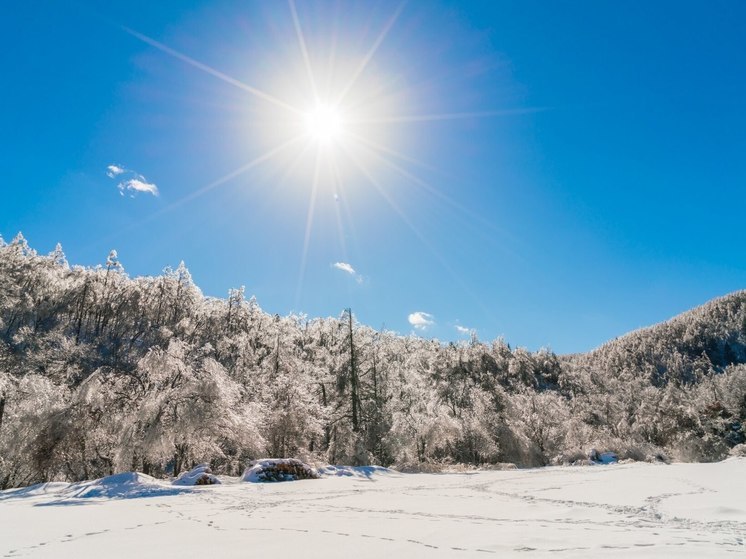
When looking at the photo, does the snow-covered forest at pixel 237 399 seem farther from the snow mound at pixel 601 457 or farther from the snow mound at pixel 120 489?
the snow mound at pixel 120 489

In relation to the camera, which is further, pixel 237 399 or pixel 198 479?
pixel 237 399

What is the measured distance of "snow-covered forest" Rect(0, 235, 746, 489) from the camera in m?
17.1

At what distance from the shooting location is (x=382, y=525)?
18.2 feet

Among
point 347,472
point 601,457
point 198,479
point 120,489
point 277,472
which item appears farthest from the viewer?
point 601,457

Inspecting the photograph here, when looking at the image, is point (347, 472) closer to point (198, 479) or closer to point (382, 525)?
point (198, 479)

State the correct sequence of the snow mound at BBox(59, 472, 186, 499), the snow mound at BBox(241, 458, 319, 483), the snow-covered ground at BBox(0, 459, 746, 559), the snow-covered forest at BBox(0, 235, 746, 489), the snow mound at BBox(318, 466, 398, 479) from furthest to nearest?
the snow-covered forest at BBox(0, 235, 746, 489) < the snow mound at BBox(318, 466, 398, 479) < the snow mound at BBox(241, 458, 319, 483) < the snow mound at BBox(59, 472, 186, 499) < the snow-covered ground at BBox(0, 459, 746, 559)

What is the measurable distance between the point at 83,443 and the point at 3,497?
28.4 ft

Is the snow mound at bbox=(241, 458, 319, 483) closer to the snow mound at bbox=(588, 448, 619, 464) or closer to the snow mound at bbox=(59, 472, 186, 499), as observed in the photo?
the snow mound at bbox=(59, 472, 186, 499)

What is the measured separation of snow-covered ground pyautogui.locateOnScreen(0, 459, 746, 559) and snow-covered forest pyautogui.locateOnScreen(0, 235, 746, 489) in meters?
8.06

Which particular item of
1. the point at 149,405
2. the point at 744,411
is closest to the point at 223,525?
the point at 149,405

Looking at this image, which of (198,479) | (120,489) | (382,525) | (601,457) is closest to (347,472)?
(198,479)

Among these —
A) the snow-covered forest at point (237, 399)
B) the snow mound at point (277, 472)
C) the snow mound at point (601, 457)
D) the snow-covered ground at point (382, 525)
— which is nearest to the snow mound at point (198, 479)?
the snow mound at point (277, 472)

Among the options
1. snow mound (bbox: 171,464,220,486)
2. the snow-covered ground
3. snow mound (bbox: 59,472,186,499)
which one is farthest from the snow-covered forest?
the snow-covered ground

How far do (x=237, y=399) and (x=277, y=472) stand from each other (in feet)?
22.6
